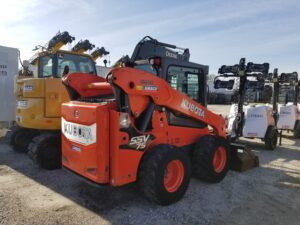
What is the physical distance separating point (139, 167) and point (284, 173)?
12.0 ft

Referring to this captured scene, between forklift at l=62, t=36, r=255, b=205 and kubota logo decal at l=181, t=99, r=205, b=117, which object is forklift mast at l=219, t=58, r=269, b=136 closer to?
forklift at l=62, t=36, r=255, b=205

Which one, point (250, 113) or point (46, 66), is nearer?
point (46, 66)

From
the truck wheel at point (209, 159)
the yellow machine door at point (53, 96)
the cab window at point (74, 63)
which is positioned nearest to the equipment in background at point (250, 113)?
the truck wheel at point (209, 159)

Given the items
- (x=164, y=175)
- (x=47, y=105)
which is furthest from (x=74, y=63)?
(x=164, y=175)

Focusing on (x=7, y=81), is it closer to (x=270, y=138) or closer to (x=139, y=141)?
(x=139, y=141)

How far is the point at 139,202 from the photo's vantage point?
480 centimetres

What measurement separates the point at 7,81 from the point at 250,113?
24.9 feet

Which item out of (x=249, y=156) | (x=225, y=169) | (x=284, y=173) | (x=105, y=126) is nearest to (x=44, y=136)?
(x=105, y=126)

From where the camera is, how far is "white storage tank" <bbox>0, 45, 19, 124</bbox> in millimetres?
10203

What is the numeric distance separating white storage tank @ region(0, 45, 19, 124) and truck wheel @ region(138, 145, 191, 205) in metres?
7.33

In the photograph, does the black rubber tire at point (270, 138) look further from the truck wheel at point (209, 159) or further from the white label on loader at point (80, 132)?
the white label on loader at point (80, 132)

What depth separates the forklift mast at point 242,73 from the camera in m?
8.76

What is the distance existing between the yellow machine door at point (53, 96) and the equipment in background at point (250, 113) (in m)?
4.67

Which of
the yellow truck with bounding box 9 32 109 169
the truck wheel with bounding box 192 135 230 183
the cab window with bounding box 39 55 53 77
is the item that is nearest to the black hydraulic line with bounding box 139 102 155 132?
the truck wheel with bounding box 192 135 230 183
